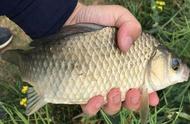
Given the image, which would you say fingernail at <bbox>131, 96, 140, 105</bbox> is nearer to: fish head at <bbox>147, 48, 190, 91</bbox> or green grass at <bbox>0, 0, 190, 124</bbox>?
fish head at <bbox>147, 48, 190, 91</bbox>

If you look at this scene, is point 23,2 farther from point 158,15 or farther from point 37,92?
point 158,15

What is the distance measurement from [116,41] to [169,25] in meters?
1.03

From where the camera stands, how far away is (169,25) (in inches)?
113

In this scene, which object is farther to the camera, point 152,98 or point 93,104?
point 152,98

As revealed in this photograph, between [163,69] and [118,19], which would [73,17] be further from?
[163,69]

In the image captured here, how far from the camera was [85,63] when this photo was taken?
6.12 feet

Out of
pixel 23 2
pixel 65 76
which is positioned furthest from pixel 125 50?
pixel 23 2

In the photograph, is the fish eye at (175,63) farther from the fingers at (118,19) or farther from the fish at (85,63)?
the fingers at (118,19)

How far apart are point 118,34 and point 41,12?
21.2 inches

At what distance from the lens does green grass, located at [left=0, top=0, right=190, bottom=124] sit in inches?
91.4

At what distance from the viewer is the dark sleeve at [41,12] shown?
2307mm

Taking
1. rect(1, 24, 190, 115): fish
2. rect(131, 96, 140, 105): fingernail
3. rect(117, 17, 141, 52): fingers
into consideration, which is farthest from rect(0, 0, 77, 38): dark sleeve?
rect(131, 96, 140, 105): fingernail

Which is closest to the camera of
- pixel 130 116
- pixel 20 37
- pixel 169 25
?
pixel 130 116

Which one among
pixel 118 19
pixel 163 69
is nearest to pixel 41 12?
pixel 118 19
